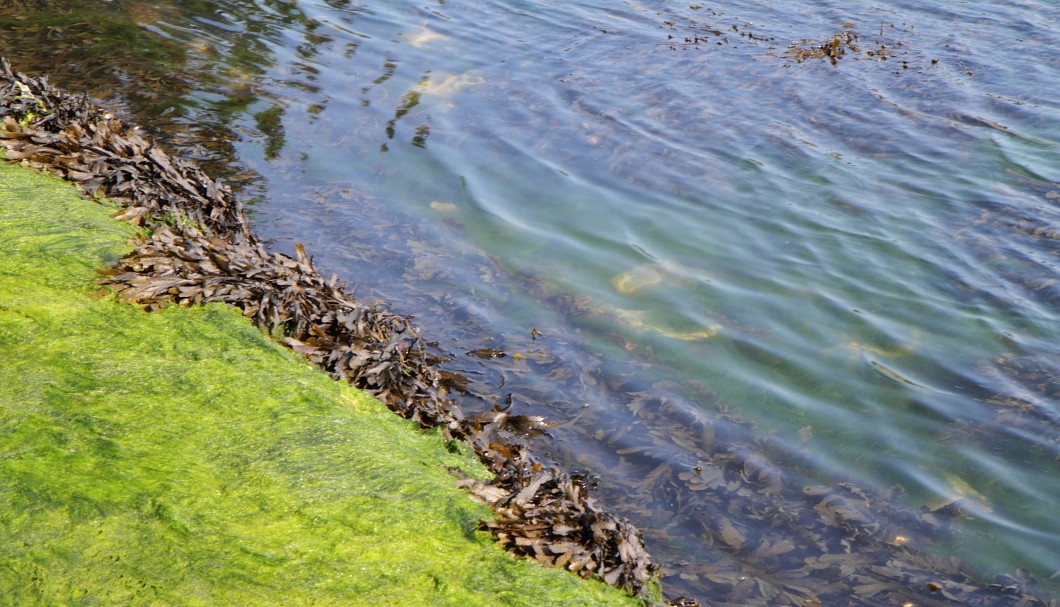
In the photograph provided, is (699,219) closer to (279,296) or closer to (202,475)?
(279,296)

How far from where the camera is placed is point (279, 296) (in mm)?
4770

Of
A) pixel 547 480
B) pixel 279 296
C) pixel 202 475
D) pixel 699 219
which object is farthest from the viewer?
pixel 699 219

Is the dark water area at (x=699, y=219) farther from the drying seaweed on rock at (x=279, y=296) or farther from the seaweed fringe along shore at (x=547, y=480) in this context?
the drying seaweed on rock at (x=279, y=296)

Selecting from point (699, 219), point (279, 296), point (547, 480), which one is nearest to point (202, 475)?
point (547, 480)

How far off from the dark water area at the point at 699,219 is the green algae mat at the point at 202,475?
4.61ft

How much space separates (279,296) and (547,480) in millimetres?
1979

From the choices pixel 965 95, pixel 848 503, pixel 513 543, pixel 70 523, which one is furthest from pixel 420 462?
pixel 965 95

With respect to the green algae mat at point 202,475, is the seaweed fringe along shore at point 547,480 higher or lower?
lower

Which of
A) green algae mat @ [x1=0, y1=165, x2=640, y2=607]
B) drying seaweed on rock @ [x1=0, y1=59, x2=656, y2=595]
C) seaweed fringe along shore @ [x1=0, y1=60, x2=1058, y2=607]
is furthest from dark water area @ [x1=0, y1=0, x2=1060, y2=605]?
green algae mat @ [x1=0, y1=165, x2=640, y2=607]

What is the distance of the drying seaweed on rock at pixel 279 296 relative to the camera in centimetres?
349

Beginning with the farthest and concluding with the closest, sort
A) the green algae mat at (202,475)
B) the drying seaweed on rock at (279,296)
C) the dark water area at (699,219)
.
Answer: the dark water area at (699,219)
the drying seaweed on rock at (279,296)
the green algae mat at (202,475)

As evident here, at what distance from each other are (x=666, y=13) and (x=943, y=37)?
391 centimetres

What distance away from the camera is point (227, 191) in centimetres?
637

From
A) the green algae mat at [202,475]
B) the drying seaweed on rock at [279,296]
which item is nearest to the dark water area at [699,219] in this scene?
the drying seaweed on rock at [279,296]
